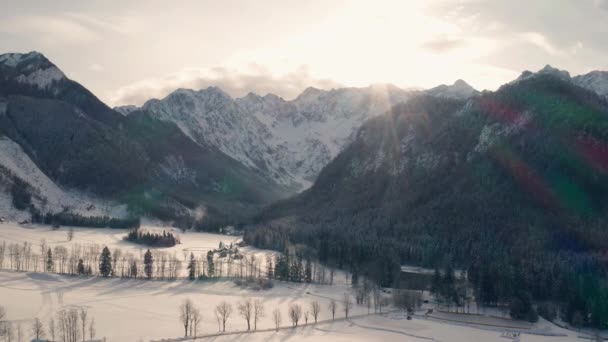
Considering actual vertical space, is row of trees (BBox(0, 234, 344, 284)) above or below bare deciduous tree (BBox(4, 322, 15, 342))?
above

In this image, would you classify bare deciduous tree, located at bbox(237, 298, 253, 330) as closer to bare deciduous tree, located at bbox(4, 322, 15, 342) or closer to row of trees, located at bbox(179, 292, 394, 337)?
row of trees, located at bbox(179, 292, 394, 337)

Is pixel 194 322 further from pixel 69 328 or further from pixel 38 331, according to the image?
pixel 38 331

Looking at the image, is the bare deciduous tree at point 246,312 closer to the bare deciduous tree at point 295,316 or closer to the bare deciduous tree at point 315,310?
the bare deciduous tree at point 295,316

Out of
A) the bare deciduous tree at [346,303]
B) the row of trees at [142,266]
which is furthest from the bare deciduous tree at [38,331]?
the bare deciduous tree at [346,303]

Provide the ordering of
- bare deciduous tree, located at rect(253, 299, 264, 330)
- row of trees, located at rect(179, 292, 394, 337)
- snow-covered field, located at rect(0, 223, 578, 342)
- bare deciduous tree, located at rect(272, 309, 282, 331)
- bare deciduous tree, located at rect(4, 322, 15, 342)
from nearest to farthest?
bare deciduous tree, located at rect(4, 322, 15, 342), snow-covered field, located at rect(0, 223, 578, 342), row of trees, located at rect(179, 292, 394, 337), bare deciduous tree, located at rect(253, 299, 264, 330), bare deciduous tree, located at rect(272, 309, 282, 331)

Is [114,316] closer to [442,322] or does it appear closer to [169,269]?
[169,269]

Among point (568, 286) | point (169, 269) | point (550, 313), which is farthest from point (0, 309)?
point (568, 286)

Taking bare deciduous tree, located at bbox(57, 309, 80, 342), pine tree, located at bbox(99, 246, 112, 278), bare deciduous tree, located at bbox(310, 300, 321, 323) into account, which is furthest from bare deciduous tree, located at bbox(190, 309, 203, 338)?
pine tree, located at bbox(99, 246, 112, 278)

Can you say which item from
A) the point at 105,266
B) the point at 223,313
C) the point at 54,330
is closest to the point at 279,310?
the point at 223,313
